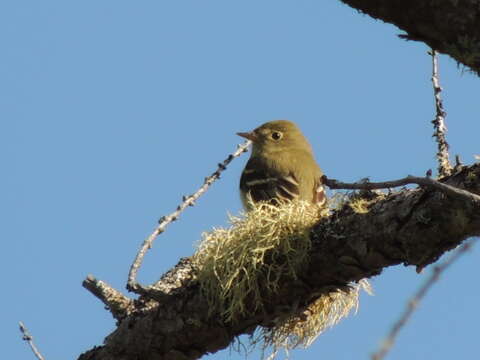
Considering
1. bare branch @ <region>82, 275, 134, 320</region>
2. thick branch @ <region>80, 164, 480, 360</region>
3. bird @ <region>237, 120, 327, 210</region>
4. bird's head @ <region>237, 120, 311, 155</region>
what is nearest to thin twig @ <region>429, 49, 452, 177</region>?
thick branch @ <region>80, 164, 480, 360</region>

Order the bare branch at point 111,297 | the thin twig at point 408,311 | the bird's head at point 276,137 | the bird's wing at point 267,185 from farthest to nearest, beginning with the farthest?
the bird's head at point 276,137, the bird's wing at point 267,185, the bare branch at point 111,297, the thin twig at point 408,311

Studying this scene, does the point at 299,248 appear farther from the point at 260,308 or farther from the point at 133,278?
the point at 133,278

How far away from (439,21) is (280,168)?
4547 millimetres

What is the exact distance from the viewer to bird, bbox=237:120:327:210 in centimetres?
638

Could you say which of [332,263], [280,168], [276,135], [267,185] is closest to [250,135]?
[276,135]

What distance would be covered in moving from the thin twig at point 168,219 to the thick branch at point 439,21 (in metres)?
2.22

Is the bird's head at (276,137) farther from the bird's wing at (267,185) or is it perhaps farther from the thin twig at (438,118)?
the thin twig at (438,118)

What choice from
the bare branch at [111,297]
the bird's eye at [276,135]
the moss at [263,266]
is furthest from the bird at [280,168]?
the bare branch at [111,297]

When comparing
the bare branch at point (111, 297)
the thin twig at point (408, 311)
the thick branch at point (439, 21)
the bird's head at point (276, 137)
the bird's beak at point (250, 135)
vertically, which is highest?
the bird's beak at point (250, 135)

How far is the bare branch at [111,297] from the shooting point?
16.4ft

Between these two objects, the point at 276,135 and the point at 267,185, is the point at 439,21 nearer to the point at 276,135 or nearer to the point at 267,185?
the point at 267,185

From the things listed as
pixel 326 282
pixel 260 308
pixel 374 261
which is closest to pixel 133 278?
pixel 260 308

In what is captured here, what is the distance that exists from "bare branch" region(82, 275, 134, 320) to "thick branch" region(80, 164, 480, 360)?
5.4 inches

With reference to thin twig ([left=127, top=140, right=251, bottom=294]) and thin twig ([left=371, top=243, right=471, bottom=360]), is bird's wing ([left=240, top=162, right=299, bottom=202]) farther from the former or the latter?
thin twig ([left=371, top=243, right=471, bottom=360])
